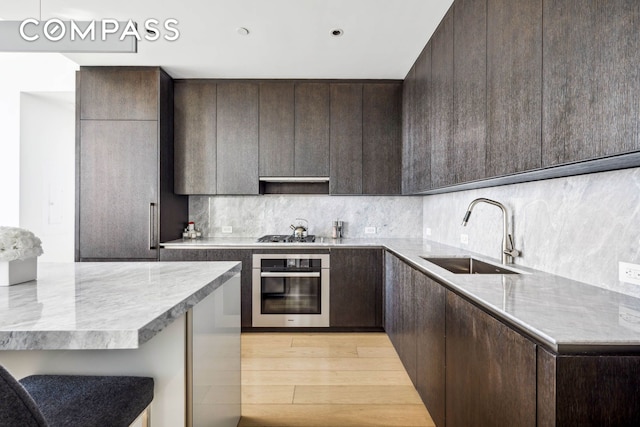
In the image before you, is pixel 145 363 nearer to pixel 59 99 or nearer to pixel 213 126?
pixel 213 126

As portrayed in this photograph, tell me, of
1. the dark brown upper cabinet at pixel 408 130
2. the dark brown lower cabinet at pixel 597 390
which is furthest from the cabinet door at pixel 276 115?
the dark brown lower cabinet at pixel 597 390

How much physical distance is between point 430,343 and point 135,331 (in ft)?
5.09

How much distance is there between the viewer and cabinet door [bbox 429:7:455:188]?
2.25m

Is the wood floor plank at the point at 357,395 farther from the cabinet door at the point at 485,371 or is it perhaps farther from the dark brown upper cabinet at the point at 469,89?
the dark brown upper cabinet at the point at 469,89

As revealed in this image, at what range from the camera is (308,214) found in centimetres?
392

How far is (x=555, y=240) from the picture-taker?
67.3 inches

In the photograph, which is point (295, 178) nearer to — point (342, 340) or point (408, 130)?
point (408, 130)

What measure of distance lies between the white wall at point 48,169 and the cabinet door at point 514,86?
15.5 ft

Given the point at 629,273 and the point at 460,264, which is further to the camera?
the point at 460,264

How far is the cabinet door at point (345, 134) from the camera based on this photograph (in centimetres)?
356

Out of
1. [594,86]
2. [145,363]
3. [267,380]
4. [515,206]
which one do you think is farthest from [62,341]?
[515,206]

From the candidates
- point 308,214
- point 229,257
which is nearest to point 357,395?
point 229,257

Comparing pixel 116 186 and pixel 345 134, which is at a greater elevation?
pixel 345 134

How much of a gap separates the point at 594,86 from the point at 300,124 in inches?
110
